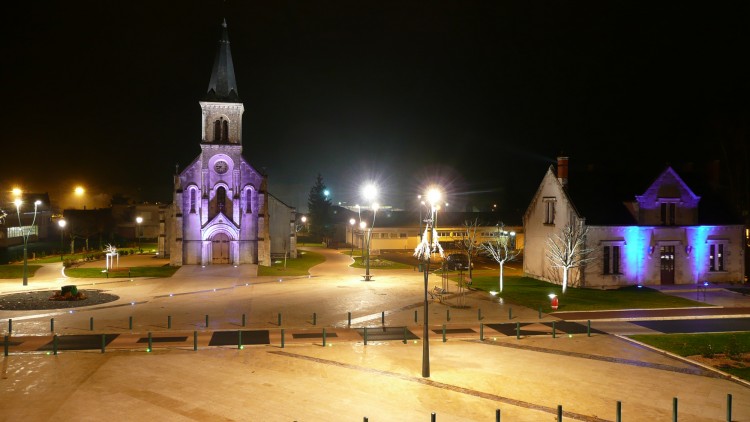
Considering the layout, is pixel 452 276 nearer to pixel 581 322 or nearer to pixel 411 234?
pixel 581 322

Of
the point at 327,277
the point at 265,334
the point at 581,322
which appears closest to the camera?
the point at 265,334

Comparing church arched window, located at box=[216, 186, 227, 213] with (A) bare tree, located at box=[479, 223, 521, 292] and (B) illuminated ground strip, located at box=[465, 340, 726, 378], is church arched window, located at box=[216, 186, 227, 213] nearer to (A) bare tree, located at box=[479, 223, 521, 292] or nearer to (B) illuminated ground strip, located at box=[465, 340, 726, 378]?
(A) bare tree, located at box=[479, 223, 521, 292]

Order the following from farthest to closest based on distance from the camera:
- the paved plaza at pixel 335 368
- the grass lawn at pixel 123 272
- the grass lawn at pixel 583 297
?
the grass lawn at pixel 123 272, the grass lawn at pixel 583 297, the paved plaza at pixel 335 368

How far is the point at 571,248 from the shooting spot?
41906 mm

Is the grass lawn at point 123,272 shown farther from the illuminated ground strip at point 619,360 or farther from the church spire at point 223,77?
the illuminated ground strip at point 619,360

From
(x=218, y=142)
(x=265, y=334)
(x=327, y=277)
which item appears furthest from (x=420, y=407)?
(x=218, y=142)

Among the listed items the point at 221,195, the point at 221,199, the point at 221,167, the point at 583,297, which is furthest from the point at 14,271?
the point at 583,297

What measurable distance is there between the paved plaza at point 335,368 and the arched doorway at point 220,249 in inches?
871

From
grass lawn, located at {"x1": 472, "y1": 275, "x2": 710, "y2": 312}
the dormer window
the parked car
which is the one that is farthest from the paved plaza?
the dormer window

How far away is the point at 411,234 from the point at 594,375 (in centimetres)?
6107

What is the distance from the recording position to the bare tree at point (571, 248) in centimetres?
4078

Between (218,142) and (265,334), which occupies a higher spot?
(218,142)

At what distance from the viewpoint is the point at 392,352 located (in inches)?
922

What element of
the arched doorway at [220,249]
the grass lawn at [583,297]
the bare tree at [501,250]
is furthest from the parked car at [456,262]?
the arched doorway at [220,249]
